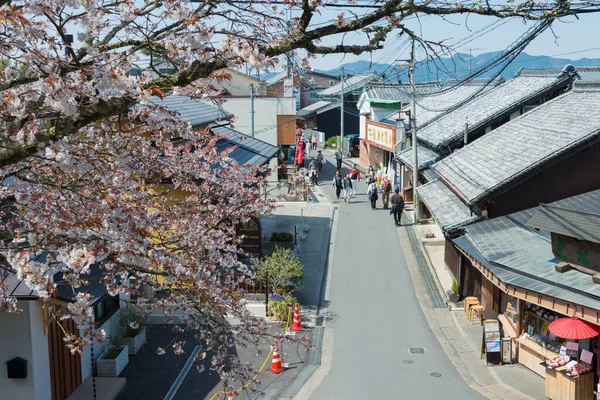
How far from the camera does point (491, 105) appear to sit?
2592 centimetres

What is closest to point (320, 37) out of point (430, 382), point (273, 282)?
point (430, 382)

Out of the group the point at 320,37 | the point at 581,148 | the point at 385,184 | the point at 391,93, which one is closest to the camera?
the point at 320,37

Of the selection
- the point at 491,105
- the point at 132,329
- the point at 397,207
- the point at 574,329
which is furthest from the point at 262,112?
the point at 574,329

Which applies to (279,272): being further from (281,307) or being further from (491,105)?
(491,105)

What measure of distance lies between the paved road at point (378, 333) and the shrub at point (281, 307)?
3.60ft

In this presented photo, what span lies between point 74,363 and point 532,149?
12.1 meters

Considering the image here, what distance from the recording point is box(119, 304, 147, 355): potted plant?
15.1 m

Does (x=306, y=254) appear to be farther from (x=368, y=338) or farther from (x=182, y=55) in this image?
(x=182, y=55)

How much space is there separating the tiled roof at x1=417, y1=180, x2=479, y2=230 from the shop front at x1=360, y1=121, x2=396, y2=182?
1099cm

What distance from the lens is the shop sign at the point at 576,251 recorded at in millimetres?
11859

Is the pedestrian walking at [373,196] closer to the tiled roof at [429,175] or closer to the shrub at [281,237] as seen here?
the tiled roof at [429,175]

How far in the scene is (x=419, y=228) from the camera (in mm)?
27141

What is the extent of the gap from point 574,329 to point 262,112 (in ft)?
81.2

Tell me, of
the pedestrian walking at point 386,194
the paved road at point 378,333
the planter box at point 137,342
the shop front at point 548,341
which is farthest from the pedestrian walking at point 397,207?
the planter box at point 137,342
